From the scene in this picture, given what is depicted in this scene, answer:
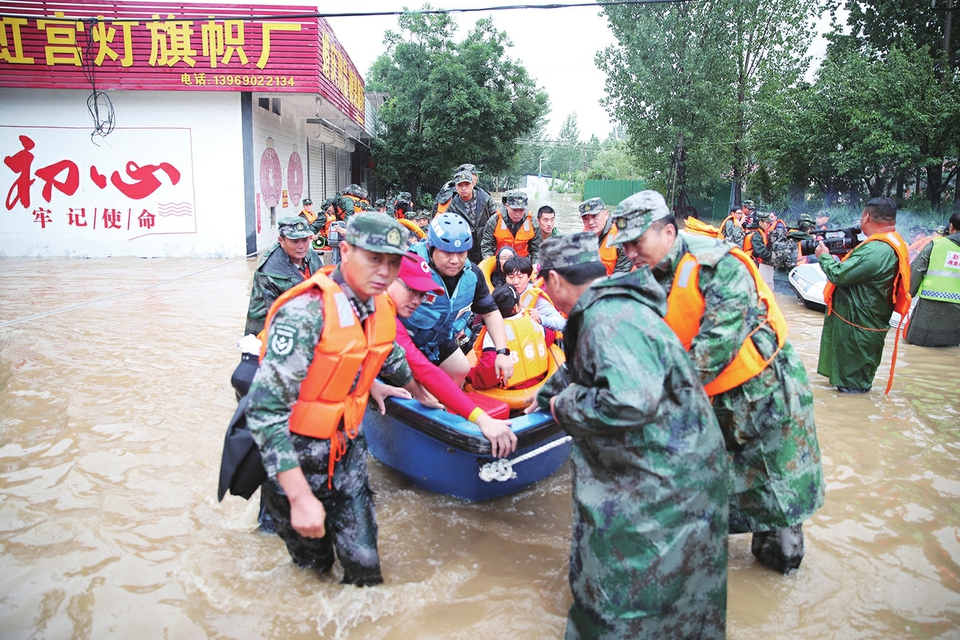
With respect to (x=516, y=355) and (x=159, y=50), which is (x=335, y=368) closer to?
(x=516, y=355)

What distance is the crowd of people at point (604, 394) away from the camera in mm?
2189

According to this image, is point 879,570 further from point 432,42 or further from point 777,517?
point 432,42

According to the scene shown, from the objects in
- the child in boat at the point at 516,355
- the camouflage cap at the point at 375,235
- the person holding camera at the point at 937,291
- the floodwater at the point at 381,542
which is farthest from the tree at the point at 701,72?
the camouflage cap at the point at 375,235

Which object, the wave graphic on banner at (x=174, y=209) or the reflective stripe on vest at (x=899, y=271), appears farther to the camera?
the wave graphic on banner at (x=174, y=209)

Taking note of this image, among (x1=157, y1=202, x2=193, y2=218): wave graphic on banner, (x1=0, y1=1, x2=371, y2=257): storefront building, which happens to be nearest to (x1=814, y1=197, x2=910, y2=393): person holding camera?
(x1=0, y1=1, x2=371, y2=257): storefront building

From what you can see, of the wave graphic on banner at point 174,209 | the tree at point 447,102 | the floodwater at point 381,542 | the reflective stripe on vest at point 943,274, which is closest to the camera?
the floodwater at point 381,542

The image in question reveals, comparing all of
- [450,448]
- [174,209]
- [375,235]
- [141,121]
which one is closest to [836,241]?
[450,448]

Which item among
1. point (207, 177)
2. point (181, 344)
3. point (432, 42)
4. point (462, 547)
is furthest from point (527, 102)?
point (462, 547)

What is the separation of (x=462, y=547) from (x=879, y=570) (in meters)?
2.24

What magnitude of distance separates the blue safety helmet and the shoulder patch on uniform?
5.36 feet

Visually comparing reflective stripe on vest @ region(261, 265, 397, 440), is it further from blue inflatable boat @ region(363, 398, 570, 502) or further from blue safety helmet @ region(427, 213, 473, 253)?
blue safety helmet @ region(427, 213, 473, 253)

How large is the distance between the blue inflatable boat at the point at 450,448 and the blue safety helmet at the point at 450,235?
953 mm

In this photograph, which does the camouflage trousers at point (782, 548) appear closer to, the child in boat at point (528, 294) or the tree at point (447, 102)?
the child in boat at point (528, 294)

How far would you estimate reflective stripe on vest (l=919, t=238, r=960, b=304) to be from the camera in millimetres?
6793
